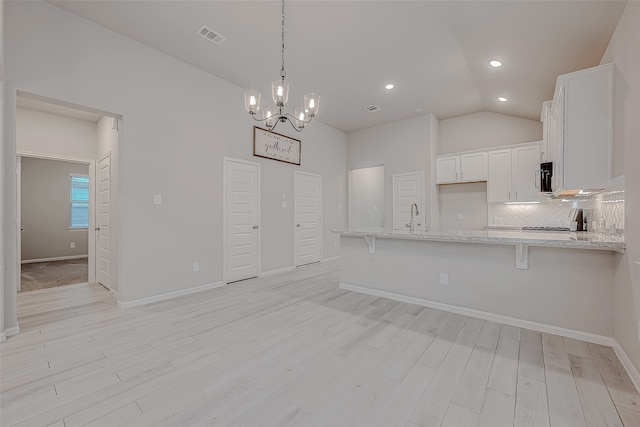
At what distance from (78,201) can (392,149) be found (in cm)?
865

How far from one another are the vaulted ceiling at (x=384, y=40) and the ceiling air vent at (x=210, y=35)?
0.23ft

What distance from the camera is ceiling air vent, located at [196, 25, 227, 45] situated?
132 inches

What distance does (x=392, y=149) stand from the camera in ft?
21.8

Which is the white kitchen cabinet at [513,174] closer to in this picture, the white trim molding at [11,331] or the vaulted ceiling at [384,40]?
the vaulted ceiling at [384,40]

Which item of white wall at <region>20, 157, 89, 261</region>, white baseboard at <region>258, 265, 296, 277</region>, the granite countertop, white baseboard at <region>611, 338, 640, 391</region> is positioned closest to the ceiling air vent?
the granite countertop

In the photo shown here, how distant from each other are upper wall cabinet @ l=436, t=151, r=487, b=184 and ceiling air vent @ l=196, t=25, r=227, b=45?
187 inches

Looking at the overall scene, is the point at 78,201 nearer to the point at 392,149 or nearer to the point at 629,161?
the point at 392,149

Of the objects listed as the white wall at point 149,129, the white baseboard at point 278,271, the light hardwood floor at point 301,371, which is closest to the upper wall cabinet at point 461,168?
the light hardwood floor at point 301,371

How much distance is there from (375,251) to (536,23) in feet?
9.86

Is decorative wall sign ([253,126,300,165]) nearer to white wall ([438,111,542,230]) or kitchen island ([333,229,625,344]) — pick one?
kitchen island ([333,229,625,344])

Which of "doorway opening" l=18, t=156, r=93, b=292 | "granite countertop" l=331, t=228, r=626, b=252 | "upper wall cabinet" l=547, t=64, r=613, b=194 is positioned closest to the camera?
"granite countertop" l=331, t=228, r=626, b=252

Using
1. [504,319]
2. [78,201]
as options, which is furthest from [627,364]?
[78,201]

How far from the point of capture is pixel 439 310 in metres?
3.38

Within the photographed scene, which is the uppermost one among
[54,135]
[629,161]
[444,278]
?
[54,135]
